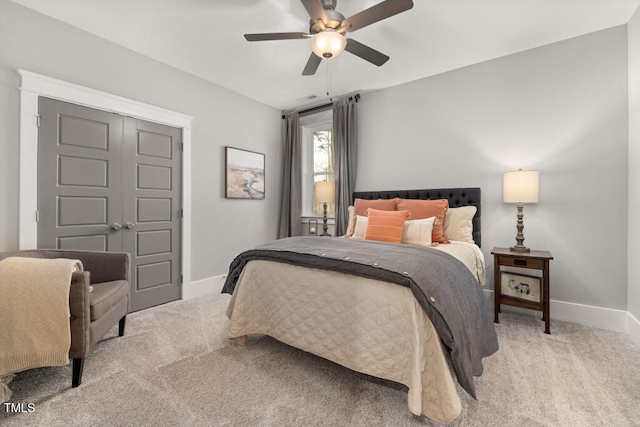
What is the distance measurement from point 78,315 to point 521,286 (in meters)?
3.67

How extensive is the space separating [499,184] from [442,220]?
875 millimetres

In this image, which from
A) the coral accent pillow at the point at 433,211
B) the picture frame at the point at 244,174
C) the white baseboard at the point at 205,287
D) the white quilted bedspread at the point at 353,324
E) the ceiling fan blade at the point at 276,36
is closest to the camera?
the white quilted bedspread at the point at 353,324

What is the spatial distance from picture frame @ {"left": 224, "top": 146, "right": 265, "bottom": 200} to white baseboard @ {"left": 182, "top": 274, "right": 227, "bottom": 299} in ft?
3.86

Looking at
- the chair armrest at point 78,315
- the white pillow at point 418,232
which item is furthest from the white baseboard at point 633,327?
the chair armrest at point 78,315

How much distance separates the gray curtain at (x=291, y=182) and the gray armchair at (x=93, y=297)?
8.36ft

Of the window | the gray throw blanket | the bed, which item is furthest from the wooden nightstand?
the window

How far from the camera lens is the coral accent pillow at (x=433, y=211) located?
2.86m

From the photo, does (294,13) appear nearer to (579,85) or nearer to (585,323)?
(579,85)

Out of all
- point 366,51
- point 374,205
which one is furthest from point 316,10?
point 374,205

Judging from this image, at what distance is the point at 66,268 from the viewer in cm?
177

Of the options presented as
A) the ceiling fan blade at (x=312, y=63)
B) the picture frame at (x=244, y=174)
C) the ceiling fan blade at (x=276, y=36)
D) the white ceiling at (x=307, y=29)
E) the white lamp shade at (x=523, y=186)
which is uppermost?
the white ceiling at (x=307, y=29)

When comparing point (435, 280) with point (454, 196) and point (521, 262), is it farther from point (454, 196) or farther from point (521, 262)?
point (454, 196)

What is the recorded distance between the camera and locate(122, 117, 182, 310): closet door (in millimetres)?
3070

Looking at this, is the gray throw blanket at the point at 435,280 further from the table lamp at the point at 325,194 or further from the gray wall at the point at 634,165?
the table lamp at the point at 325,194
